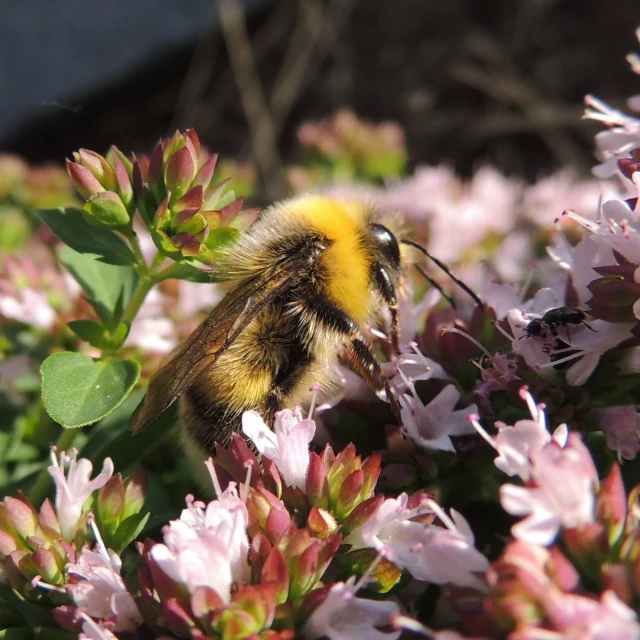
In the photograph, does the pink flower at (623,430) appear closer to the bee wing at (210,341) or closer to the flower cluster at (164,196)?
the bee wing at (210,341)

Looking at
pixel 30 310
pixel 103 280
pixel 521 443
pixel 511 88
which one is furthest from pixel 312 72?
pixel 521 443

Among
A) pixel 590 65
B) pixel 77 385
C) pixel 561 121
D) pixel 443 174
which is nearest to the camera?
pixel 77 385

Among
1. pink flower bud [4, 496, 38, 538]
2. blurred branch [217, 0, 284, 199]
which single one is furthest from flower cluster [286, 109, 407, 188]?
pink flower bud [4, 496, 38, 538]

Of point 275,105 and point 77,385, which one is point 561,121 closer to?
point 275,105

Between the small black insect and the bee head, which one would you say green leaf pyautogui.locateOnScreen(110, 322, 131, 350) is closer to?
the bee head

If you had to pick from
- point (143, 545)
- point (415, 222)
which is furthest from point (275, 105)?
point (143, 545)
